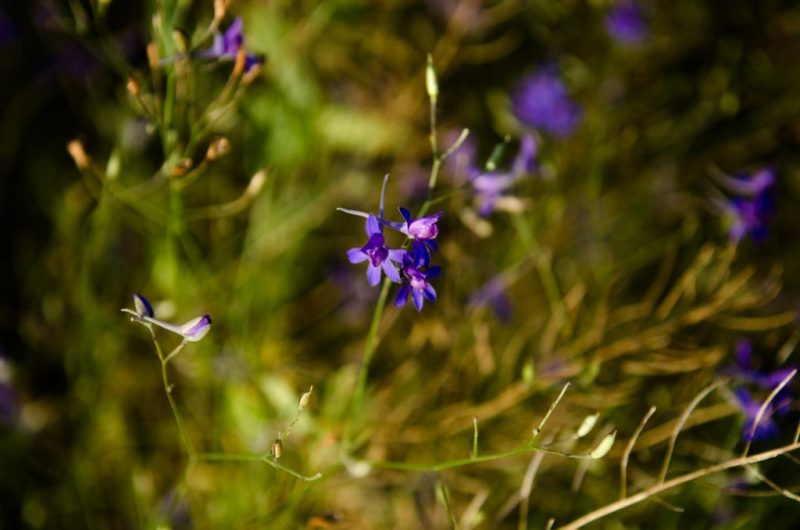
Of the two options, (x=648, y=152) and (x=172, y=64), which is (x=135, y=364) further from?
(x=648, y=152)

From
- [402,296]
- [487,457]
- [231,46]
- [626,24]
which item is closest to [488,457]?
[487,457]

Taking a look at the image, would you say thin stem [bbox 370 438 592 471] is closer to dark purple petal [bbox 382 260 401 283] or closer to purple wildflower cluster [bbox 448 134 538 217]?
dark purple petal [bbox 382 260 401 283]

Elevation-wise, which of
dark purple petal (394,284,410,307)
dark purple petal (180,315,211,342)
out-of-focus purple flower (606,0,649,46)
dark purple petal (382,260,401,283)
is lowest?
out-of-focus purple flower (606,0,649,46)

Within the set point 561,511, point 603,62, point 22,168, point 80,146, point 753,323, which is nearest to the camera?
point 80,146

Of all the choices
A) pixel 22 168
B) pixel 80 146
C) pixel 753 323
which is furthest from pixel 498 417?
pixel 22 168

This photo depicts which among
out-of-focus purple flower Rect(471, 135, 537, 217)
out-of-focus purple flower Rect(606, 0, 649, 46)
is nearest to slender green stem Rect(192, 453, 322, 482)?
out-of-focus purple flower Rect(471, 135, 537, 217)

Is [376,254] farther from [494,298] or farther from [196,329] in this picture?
[494,298]
